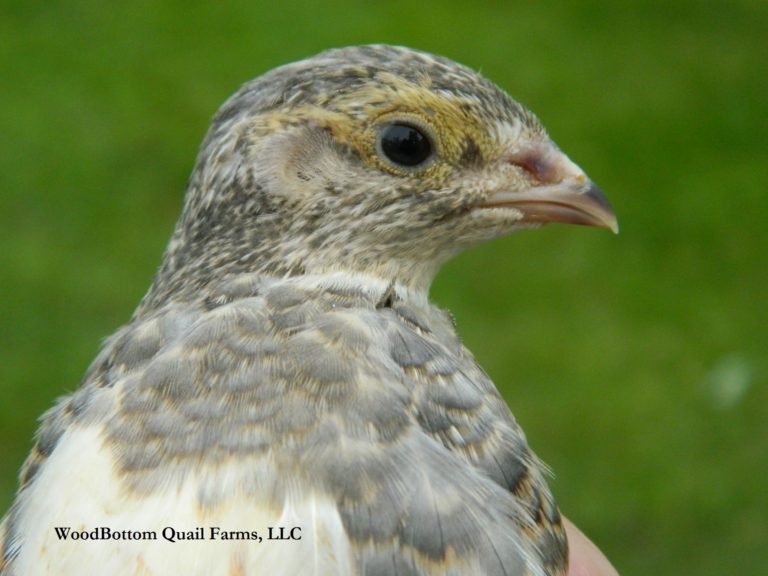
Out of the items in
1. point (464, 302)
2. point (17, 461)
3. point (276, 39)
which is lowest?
point (17, 461)

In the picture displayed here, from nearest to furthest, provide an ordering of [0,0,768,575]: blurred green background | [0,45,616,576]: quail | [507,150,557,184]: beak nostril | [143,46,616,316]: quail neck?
[0,45,616,576]: quail, [143,46,616,316]: quail neck, [507,150,557,184]: beak nostril, [0,0,768,575]: blurred green background

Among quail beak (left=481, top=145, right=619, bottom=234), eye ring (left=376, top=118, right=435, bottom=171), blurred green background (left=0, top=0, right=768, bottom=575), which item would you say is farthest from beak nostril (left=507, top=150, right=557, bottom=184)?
blurred green background (left=0, top=0, right=768, bottom=575)

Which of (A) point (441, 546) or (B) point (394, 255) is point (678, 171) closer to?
(B) point (394, 255)

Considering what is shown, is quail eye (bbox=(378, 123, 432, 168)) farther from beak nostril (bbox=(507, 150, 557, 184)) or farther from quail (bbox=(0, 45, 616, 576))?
beak nostril (bbox=(507, 150, 557, 184))

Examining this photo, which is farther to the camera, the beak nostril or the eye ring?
the beak nostril

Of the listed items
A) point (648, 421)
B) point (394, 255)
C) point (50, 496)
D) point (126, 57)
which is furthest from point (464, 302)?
point (50, 496)

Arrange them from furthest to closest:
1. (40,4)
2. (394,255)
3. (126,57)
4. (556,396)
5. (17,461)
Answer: (40,4), (126,57), (556,396), (17,461), (394,255)

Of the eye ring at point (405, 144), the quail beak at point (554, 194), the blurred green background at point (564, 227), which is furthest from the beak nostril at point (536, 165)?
the blurred green background at point (564, 227)

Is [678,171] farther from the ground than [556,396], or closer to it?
farther from the ground
